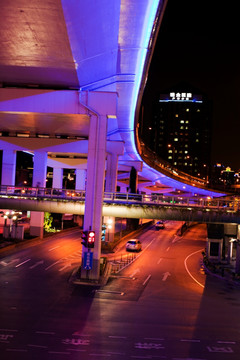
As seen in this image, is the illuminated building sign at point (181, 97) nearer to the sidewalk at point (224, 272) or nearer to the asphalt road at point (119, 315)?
the sidewalk at point (224, 272)

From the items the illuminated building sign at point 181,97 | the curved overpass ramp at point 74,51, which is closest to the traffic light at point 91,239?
the curved overpass ramp at point 74,51

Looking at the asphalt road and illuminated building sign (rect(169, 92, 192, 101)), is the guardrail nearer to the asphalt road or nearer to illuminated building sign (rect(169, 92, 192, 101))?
the asphalt road

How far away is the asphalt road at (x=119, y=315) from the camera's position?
11.6m

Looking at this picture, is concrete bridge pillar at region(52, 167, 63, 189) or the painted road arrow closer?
the painted road arrow

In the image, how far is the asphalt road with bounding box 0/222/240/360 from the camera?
11.6 m

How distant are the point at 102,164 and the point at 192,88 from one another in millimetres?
158242

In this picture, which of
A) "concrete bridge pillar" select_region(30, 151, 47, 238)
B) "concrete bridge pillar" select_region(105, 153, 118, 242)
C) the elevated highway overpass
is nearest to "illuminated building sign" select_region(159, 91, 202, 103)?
"concrete bridge pillar" select_region(105, 153, 118, 242)

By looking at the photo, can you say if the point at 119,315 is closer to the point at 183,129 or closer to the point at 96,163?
the point at 96,163

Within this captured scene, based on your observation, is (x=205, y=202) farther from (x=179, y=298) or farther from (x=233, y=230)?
(x=179, y=298)

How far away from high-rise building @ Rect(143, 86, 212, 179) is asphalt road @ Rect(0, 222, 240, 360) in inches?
5312

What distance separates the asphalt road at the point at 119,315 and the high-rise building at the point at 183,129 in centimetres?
13493

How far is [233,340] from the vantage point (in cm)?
1298

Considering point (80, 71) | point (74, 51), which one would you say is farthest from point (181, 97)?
point (74, 51)

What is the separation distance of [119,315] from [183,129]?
500ft
